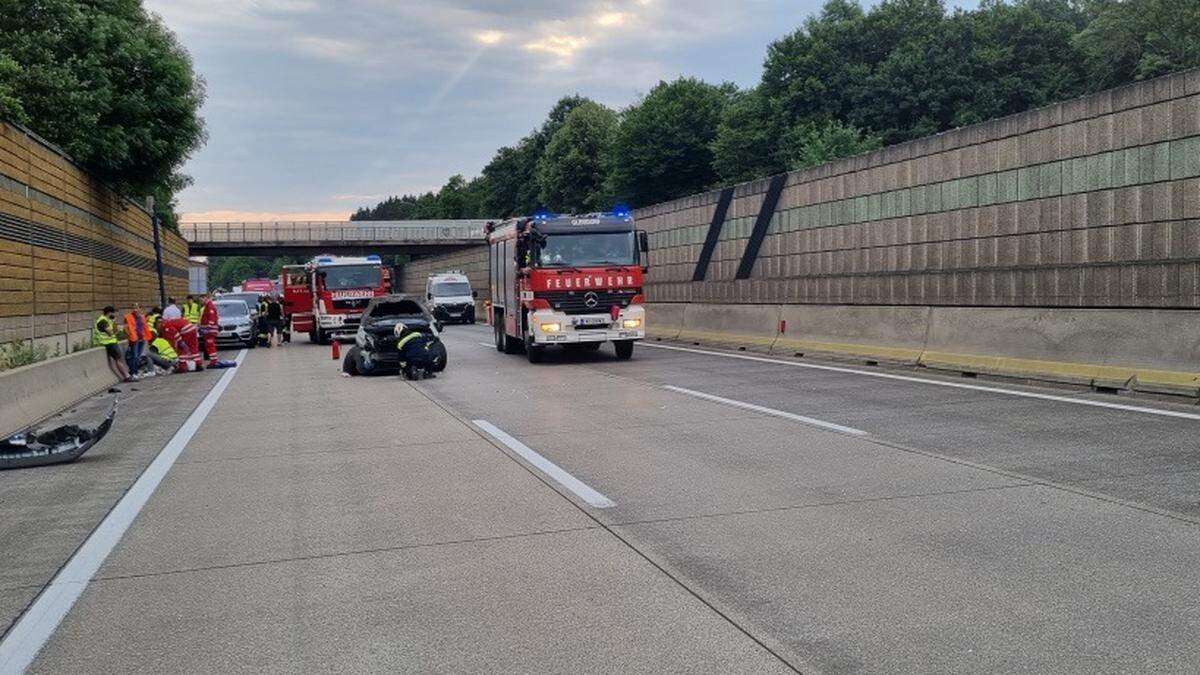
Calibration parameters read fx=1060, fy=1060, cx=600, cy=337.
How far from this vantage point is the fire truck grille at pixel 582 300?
71.2 ft

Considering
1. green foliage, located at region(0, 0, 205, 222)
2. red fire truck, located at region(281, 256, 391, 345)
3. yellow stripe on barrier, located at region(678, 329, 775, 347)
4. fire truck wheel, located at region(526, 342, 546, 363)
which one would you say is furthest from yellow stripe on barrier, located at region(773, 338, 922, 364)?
green foliage, located at region(0, 0, 205, 222)

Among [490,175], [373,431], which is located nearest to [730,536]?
[373,431]

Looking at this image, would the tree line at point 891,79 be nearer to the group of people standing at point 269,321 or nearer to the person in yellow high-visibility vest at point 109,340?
the group of people standing at point 269,321

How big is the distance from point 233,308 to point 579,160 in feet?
256

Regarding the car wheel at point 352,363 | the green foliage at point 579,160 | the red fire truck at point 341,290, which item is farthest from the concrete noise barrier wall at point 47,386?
the green foliage at point 579,160

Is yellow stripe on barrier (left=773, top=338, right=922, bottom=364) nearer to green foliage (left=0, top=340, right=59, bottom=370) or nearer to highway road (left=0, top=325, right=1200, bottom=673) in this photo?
highway road (left=0, top=325, right=1200, bottom=673)

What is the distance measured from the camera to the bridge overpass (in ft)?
262

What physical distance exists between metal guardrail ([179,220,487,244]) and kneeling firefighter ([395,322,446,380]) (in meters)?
61.2

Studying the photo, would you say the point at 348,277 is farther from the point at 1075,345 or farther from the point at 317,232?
the point at 317,232

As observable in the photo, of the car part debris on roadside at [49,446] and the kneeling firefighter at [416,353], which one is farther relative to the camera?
the kneeling firefighter at [416,353]

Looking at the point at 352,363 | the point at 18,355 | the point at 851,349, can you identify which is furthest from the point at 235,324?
the point at 851,349

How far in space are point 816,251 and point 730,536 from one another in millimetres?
18330

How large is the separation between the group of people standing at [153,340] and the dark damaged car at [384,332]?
15.3 ft

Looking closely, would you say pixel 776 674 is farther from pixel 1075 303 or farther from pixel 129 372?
pixel 129 372
